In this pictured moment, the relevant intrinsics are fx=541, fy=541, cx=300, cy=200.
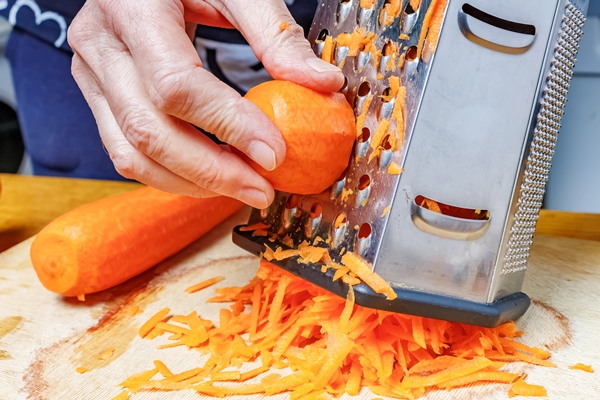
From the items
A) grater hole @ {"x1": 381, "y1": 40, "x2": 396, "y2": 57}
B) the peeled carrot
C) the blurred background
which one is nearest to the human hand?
grater hole @ {"x1": 381, "y1": 40, "x2": 396, "y2": 57}

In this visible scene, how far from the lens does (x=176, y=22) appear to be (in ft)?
3.64

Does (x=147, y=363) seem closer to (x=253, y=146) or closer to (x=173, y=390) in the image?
(x=173, y=390)

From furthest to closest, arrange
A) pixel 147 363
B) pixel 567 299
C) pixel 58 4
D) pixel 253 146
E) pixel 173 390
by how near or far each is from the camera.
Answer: pixel 58 4, pixel 567 299, pixel 147 363, pixel 173 390, pixel 253 146

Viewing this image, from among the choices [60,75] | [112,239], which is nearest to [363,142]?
[112,239]

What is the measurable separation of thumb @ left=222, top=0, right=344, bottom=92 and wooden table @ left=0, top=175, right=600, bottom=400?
0.64 meters

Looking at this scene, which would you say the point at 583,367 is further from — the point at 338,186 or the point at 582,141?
the point at 582,141

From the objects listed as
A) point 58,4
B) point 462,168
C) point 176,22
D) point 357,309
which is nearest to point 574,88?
point 462,168

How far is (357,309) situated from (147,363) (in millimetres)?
493

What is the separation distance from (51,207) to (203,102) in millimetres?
1368

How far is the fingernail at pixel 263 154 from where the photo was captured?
3.26 ft

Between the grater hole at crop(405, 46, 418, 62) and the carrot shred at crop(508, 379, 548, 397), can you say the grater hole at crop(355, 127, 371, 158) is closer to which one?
the grater hole at crop(405, 46, 418, 62)

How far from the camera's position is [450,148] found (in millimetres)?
1032

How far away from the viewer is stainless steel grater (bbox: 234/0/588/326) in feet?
3.35

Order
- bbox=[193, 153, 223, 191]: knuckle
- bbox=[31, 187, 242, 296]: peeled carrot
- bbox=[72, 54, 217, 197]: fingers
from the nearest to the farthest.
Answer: bbox=[193, 153, 223, 191]: knuckle < bbox=[72, 54, 217, 197]: fingers < bbox=[31, 187, 242, 296]: peeled carrot
